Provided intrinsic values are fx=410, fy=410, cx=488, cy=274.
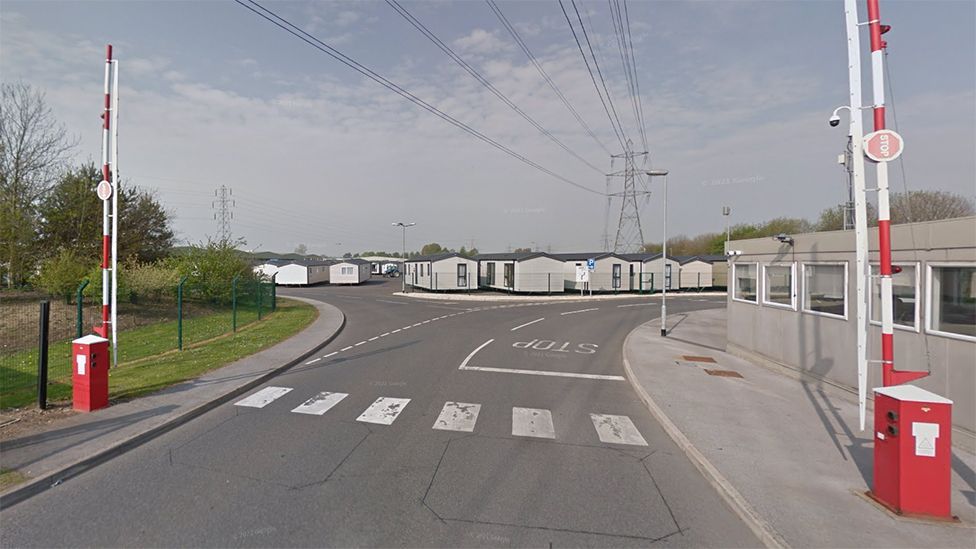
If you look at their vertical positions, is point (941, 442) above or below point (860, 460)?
above

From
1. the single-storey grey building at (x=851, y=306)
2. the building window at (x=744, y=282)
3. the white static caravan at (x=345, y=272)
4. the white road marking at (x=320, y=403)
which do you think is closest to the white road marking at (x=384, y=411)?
the white road marking at (x=320, y=403)

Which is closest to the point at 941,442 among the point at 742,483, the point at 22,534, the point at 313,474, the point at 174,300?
the point at 742,483

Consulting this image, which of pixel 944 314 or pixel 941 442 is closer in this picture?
pixel 941 442

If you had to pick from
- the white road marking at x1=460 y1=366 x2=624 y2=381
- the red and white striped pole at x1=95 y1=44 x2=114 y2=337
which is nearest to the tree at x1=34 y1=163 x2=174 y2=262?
the red and white striped pole at x1=95 y1=44 x2=114 y2=337

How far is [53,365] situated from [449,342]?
30.5ft

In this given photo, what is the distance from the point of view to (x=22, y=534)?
3.34m

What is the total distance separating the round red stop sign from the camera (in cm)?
409

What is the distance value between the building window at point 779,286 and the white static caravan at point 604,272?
27221 millimetres

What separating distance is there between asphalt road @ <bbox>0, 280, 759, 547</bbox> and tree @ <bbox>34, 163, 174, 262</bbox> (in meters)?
22.2

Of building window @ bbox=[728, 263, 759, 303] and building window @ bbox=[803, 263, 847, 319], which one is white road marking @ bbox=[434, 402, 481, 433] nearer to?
building window @ bbox=[803, 263, 847, 319]

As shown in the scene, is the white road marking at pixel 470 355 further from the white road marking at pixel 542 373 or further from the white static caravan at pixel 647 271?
the white static caravan at pixel 647 271

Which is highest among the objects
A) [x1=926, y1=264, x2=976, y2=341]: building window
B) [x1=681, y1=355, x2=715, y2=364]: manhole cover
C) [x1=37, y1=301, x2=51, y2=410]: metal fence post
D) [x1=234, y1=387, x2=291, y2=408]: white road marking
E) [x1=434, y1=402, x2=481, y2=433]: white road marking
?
[x1=926, y1=264, x2=976, y2=341]: building window

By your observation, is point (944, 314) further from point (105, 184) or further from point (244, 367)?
point (105, 184)

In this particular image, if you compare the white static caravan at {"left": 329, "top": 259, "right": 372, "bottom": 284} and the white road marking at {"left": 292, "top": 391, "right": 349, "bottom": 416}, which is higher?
the white static caravan at {"left": 329, "top": 259, "right": 372, "bottom": 284}
